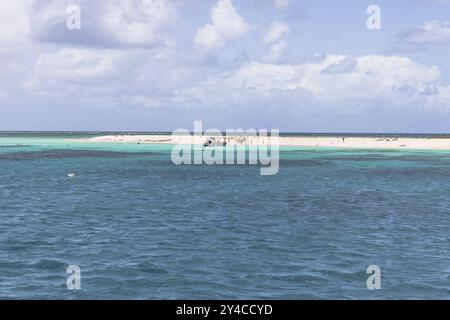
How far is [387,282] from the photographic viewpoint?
19.2 m

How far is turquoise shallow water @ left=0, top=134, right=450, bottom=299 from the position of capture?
61.2ft

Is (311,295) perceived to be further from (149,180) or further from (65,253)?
(149,180)

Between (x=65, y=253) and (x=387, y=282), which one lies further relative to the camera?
(x=65, y=253)

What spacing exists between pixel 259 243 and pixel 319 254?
3.34 metres

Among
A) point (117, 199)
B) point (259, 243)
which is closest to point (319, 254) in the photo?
point (259, 243)

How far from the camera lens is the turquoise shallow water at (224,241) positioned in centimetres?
1866

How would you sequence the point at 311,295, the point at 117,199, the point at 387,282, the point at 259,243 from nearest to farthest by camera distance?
the point at 311,295, the point at 387,282, the point at 259,243, the point at 117,199

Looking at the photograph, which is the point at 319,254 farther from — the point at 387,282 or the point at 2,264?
the point at 2,264

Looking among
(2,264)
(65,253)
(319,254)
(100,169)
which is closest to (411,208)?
(319,254)

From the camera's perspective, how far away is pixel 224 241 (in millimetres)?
25703

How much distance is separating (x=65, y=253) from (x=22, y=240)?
13.4 ft

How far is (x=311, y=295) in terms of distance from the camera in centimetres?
1775

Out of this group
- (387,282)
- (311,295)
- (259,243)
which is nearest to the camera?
(311,295)
